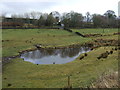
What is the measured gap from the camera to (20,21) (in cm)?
7712

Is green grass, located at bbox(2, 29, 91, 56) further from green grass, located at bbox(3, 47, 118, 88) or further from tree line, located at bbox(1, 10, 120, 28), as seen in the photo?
tree line, located at bbox(1, 10, 120, 28)

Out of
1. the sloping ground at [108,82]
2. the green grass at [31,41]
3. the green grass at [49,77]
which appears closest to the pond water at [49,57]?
the green grass at [31,41]

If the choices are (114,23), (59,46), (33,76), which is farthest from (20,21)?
(33,76)

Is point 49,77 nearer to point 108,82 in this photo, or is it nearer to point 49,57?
point 108,82

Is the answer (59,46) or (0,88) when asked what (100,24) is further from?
(0,88)

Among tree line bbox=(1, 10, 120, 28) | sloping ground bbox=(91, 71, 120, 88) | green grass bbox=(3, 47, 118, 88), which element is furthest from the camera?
tree line bbox=(1, 10, 120, 28)

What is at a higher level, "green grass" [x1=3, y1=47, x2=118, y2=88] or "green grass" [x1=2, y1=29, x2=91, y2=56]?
"green grass" [x1=2, y1=29, x2=91, y2=56]

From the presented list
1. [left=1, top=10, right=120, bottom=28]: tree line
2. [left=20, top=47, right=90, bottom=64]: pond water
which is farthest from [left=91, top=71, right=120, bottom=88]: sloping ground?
[left=1, top=10, right=120, bottom=28]: tree line

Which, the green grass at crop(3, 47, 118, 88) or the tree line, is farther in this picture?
the tree line

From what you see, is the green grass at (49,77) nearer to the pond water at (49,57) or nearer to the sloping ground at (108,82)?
the sloping ground at (108,82)

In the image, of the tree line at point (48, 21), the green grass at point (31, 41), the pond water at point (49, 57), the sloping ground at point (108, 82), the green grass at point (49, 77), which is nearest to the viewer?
the sloping ground at point (108, 82)

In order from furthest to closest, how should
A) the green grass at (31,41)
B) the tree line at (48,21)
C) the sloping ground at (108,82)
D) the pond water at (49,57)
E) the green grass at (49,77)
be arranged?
the tree line at (48,21) < the green grass at (31,41) < the pond water at (49,57) < the green grass at (49,77) < the sloping ground at (108,82)

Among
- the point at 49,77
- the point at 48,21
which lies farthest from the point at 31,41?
the point at 48,21

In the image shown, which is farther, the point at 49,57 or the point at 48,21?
the point at 48,21
